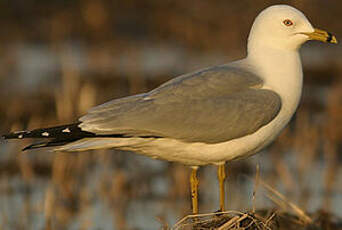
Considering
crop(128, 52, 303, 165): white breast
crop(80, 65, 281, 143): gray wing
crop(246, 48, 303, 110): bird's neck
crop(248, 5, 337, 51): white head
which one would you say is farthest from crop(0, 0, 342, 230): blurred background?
crop(248, 5, 337, 51): white head

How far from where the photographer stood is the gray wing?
5.76 m

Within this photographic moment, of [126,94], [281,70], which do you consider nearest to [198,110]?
[281,70]

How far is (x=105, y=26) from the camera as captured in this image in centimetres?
1647

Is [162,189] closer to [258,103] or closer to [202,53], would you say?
[258,103]

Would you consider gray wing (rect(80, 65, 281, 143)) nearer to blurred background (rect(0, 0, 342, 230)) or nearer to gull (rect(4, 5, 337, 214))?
gull (rect(4, 5, 337, 214))

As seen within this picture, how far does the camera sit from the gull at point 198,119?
5719 mm

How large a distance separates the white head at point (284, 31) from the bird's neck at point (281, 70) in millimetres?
48

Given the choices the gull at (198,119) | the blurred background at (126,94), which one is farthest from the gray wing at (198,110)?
the blurred background at (126,94)

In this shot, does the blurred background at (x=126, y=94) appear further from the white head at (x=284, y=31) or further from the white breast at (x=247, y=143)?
the white head at (x=284, y=31)

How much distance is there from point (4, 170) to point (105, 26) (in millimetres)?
7043

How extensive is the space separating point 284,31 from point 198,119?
841 millimetres

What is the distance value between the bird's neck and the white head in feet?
0.16

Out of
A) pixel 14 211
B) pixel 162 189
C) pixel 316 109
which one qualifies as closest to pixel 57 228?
pixel 14 211

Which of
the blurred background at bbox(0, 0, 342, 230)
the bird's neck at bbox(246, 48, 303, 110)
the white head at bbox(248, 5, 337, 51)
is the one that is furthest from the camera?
the blurred background at bbox(0, 0, 342, 230)
